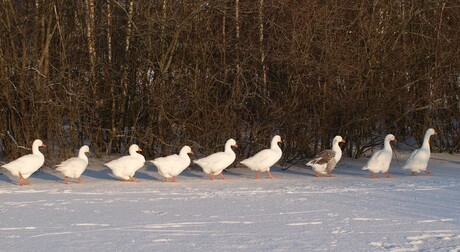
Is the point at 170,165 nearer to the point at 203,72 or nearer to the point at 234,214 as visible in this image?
the point at 203,72

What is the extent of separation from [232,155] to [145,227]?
6122mm

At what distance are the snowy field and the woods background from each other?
60.6 inches

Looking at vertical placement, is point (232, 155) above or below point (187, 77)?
below

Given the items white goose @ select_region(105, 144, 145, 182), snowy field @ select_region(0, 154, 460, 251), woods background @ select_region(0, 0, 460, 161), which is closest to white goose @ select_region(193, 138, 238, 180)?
snowy field @ select_region(0, 154, 460, 251)

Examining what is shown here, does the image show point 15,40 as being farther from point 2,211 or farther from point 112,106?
point 2,211

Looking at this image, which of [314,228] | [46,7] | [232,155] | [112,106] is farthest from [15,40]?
[314,228]

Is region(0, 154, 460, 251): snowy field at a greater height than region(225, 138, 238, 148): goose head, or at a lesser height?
lesser

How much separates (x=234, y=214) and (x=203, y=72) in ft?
22.7

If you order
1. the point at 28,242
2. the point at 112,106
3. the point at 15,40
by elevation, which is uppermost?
the point at 15,40

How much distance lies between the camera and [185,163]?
16281 mm

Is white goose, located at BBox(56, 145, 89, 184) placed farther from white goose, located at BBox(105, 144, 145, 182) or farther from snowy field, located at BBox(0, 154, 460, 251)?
white goose, located at BBox(105, 144, 145, 182)

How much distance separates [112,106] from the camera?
1906 cm

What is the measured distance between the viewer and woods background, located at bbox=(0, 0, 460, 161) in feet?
58.6

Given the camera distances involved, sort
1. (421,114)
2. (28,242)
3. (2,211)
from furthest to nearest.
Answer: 1. (421,114)
2. (2,211)
3. (28,242)
